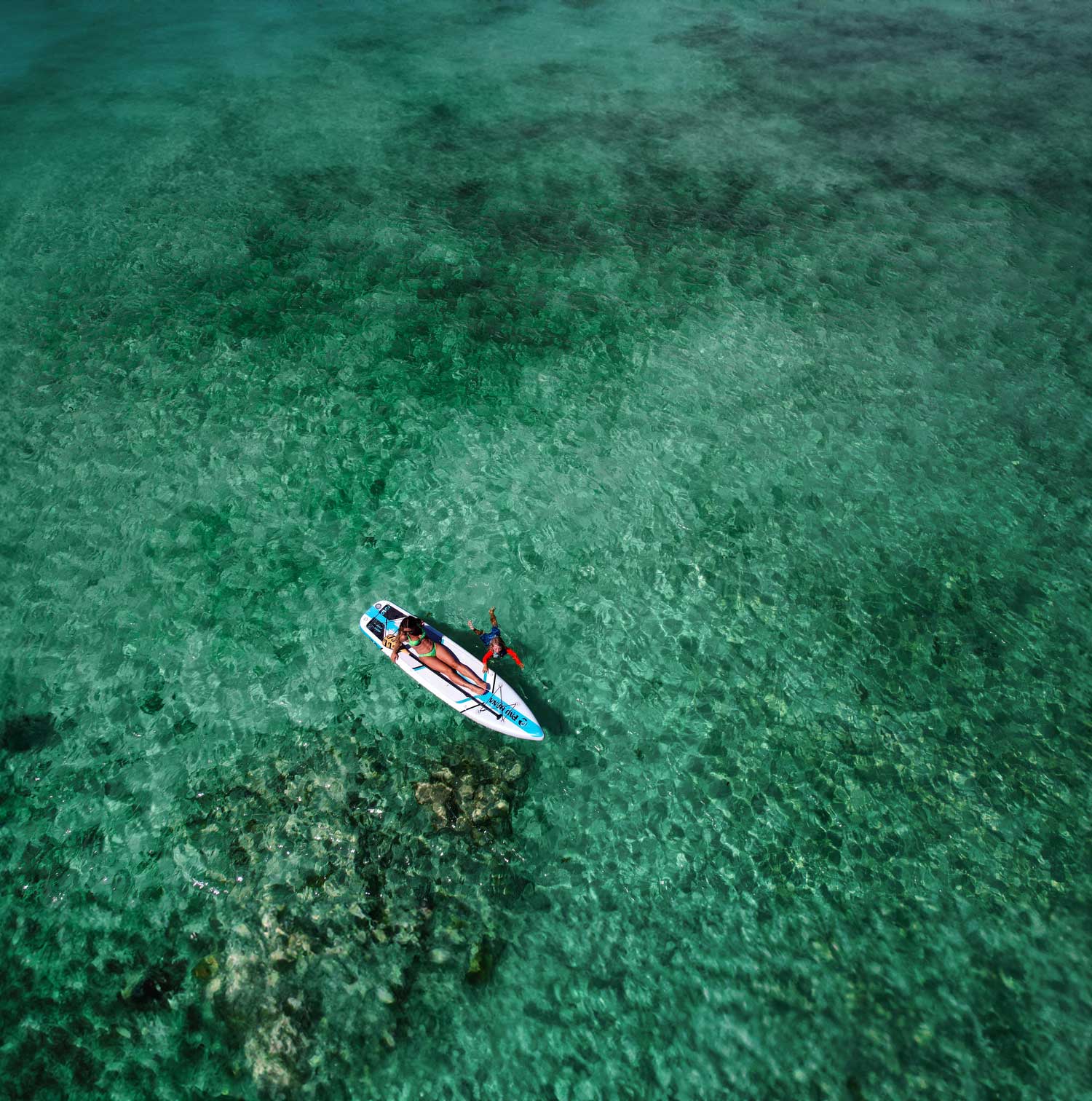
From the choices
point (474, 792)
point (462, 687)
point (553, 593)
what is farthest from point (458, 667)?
point (553, 593)

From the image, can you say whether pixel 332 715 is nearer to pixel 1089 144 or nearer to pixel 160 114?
pixel 160 114

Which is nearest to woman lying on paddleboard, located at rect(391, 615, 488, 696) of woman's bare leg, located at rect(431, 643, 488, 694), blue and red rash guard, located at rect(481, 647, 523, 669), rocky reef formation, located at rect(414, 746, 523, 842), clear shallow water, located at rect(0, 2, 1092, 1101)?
woman's bare leg, located at rect(431, 643, 488, 694)

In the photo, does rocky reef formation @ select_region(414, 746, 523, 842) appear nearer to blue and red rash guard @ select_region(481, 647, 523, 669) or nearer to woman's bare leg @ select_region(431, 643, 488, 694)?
woman's bare leg @ select_region(431, 643, 488, 694)

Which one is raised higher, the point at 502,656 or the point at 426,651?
the point at 426,651

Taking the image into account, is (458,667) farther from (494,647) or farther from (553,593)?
(553,593)

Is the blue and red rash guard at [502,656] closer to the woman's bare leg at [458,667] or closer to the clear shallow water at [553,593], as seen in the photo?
the woman's bare leg at [458,667]

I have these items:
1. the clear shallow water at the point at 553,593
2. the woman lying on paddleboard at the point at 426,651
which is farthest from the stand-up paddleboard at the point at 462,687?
the clear shallow water at the point at 553,593
